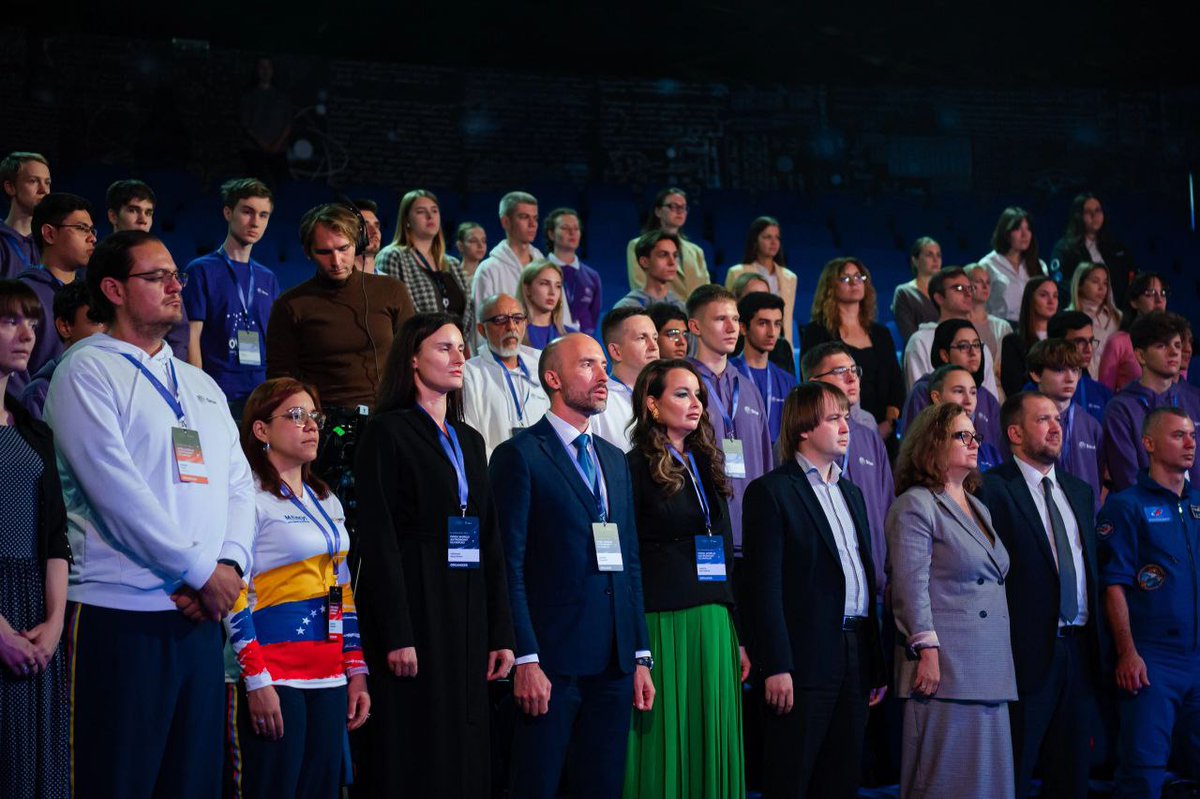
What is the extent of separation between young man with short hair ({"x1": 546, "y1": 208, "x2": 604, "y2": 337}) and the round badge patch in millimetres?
2843

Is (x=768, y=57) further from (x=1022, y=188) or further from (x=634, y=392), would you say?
(x=634, y=392)

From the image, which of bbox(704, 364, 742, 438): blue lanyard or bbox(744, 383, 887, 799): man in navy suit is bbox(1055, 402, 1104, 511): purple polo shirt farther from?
bbox(744, 383, 887, 799): man in navy suit

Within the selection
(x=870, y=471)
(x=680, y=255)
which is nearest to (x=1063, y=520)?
(x=870, y=471)

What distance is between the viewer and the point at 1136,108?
10.6 m

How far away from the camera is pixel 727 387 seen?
4.72 meters

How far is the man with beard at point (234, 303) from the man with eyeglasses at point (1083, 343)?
11.0 feet

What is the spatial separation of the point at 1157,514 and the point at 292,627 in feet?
10.3

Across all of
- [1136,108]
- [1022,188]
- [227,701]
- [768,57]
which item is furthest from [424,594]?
[1136,108]

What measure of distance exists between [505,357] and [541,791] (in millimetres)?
1881

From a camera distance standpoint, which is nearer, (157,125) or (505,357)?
(505,357)

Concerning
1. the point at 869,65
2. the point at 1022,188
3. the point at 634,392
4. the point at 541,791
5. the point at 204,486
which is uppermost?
the point at 869,65

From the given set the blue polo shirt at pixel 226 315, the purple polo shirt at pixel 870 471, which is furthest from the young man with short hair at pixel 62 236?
the purple polo shirt at pixel 870 471

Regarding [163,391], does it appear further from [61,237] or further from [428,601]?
[61,237]

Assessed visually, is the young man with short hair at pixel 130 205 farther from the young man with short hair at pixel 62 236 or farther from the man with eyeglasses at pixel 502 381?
the man with eyeglasses at pixel 502 381
